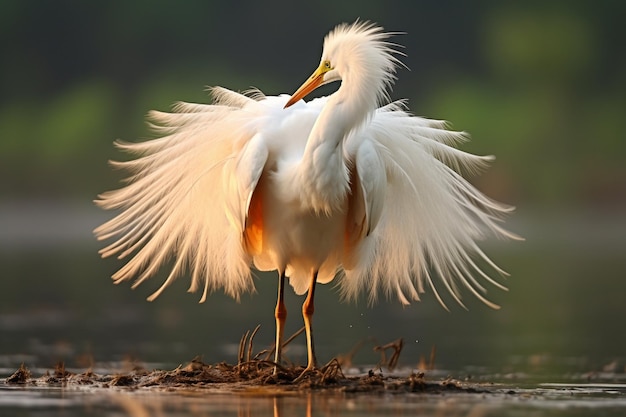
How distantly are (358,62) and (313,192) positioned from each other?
762 mm

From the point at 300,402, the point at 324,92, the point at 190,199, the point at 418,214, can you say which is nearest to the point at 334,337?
the point at 418,214

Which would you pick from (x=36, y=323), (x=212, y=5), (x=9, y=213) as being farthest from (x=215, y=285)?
(x=212, y=5)

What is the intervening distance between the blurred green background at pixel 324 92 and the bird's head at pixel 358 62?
2.61 meters

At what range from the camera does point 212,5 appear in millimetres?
51719

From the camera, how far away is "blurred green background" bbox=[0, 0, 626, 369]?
492 inches

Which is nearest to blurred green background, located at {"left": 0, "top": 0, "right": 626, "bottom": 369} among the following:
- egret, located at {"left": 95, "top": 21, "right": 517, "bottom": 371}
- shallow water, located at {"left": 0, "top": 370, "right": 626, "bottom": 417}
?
egret, located at {"left": 95, "top": 21, "right": 517, "bottom": 371}

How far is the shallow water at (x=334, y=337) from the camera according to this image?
7168 mm

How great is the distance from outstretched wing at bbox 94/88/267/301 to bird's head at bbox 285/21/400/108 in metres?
0.59

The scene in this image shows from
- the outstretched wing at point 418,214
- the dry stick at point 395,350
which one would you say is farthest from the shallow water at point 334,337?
the outstretched wing at point 418,214

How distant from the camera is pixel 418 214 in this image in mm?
9008

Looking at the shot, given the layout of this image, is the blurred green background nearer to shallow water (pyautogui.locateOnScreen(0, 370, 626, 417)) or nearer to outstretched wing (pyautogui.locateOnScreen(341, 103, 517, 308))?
outstretched wing (pyautogui.locateOnScreen(341, 103, 517, 308))

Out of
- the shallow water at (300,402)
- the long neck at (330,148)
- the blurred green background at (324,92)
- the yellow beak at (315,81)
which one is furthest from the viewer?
the blurred green background at (324,92)

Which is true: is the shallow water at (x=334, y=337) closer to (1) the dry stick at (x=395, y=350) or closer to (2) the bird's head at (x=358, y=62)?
(1) the dry stick at (x=395, y=350)

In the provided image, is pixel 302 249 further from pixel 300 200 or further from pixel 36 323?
pixel 36 323
